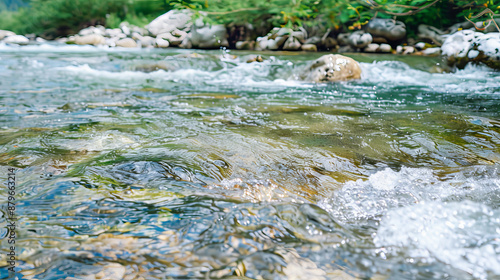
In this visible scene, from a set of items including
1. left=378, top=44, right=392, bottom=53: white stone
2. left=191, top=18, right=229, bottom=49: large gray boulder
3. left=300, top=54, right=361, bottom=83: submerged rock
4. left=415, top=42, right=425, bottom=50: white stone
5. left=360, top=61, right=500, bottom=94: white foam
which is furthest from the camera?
left=191, top=18, right=229, bottom=49: large gray boulder

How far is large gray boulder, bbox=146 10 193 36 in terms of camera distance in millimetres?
12828

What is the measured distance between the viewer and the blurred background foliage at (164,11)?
36.5ft

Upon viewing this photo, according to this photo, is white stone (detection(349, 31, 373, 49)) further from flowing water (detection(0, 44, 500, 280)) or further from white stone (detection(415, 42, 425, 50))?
flowing water (detection(0, 44, 500, 280))

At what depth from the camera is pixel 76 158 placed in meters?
2.13

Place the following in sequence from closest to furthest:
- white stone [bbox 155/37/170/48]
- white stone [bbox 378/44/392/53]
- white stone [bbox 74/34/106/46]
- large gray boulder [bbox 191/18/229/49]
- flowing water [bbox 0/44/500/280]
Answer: flowing water [bbox 0/44/500/280], white stone [bbox 378/44/392/53], large gray boulder [bbox 191/18/229/49], white stone [bbox 155/37/170/48], white stone [bbox 74/34/106/46]

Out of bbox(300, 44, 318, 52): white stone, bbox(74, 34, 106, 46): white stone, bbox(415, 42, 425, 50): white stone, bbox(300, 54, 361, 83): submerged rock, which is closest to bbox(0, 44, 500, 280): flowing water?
bbox(300, 54, 361, 83): submerged rock

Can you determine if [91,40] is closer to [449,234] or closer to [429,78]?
[429,78]

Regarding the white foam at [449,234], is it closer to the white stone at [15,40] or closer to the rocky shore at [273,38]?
the rocky shore at [273,38]

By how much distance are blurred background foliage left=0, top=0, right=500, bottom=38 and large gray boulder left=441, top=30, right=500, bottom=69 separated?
372cm

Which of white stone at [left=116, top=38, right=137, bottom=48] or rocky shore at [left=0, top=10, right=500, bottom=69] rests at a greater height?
rocky shore at [left=0, top=10, right=500, bottom=69]

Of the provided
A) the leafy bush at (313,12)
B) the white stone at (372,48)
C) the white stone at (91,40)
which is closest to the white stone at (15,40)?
the white stone at (91,40)

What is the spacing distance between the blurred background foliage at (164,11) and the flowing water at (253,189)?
8144mm

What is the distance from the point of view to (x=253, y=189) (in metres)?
1.78

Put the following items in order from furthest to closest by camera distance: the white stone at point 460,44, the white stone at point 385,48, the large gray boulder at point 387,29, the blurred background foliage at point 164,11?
the blurred background foliage at point 164,11, the large gray boulder at point 387,29, the white stone at point 385,48, the white stone at point 460,44
